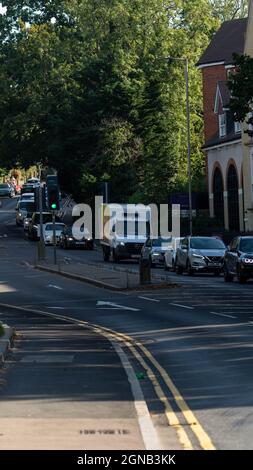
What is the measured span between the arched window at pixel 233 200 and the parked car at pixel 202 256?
18.4 metres

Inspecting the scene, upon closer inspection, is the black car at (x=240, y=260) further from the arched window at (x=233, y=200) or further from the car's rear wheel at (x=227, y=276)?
the arched window at (x=233, y=200)

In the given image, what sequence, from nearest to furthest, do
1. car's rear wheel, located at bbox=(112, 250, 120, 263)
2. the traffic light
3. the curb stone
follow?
1. the curb stone
2. the traffic light
3. car's rear wheel, located at bbox=(112, 250, 120, 263)

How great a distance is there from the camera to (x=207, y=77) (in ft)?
232

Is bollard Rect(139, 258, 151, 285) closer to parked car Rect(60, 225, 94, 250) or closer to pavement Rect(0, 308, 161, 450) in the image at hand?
pavement Rect(0, 308, 161, 450)

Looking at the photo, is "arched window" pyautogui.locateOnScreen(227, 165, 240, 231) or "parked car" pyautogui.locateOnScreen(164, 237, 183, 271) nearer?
"parked car" pyautogui.locateOnScreen(164, 237, 183, 271)

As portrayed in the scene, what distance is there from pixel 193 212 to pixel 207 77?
1352cm

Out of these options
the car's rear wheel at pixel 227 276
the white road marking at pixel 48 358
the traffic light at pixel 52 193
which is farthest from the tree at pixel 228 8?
the white road marking at pixel 48 358

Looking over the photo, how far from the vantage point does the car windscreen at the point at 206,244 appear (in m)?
44.2

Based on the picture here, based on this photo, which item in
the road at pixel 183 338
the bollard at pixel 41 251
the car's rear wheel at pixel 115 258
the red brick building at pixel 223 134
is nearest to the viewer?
the road at pixel 183 338

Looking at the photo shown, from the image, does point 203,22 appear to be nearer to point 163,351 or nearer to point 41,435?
point 163,351

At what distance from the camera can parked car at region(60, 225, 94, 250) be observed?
65.4 m

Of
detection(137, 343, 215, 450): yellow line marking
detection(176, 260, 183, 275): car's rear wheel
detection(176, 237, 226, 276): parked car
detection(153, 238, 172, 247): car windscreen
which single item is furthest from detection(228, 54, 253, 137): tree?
detection(153, 238, 172, 247): car windscreen

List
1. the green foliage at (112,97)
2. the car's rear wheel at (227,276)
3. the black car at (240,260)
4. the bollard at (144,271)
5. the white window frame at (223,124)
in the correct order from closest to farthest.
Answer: the bollard at (144,271)
the black car at (240,260)
the car's rear wheel at (227,276)
the white window frame at (223,124)
the green foliage at (112,97)
